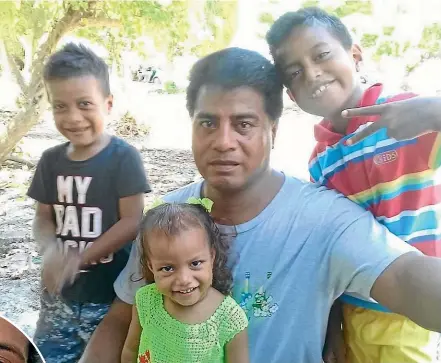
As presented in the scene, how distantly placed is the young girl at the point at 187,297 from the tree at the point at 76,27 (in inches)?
24.1

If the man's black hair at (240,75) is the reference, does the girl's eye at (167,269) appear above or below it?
below

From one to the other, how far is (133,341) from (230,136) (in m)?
0.46

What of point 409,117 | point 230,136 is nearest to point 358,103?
point 409,117

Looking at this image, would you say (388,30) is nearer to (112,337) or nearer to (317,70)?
(317,70)

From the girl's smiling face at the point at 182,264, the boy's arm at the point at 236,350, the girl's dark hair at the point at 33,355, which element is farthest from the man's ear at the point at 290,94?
the girl's dark hair at the point at 33,355

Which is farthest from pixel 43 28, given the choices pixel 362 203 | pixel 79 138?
pixel 362 203

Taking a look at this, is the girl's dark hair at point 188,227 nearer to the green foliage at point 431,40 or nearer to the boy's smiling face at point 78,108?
the boy's smiling face at point 78,108

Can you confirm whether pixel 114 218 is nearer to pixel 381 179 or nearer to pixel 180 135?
pixel 180 135

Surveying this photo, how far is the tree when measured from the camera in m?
1.42

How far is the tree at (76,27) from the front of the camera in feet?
4.66

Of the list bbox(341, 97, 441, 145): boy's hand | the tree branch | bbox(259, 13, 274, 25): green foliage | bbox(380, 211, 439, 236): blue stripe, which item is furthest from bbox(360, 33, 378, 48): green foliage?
the tree branch

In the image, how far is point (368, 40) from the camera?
126 cm

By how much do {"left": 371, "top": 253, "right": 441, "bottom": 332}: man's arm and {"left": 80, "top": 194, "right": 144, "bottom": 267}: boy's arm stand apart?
58 cm

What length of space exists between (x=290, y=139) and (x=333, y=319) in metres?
0.43
